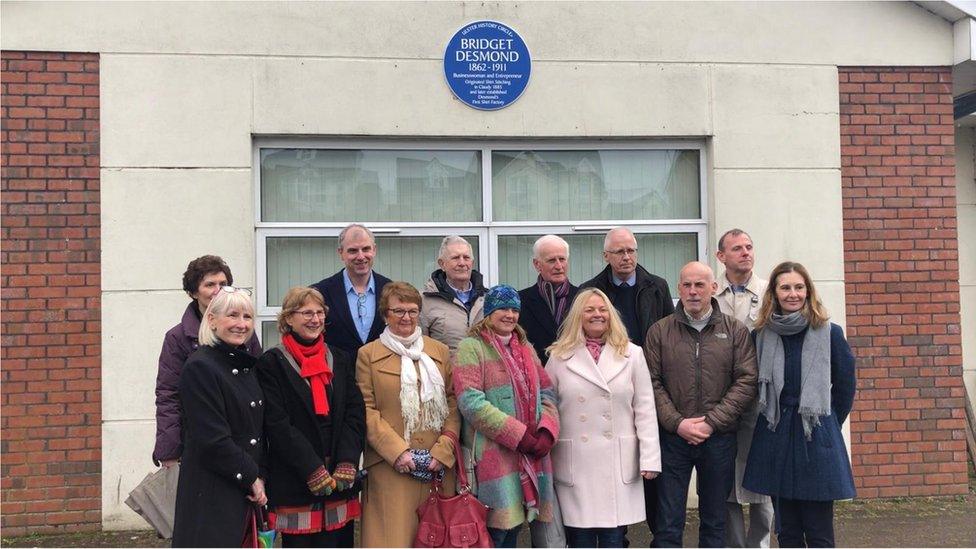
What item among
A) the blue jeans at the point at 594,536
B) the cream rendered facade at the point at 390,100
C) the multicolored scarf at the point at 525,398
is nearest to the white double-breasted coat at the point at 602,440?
the blue jeans at the point at 594,536

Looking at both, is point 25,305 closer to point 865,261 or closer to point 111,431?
point 111,431

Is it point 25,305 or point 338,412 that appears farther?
point 25,305

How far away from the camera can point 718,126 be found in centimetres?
705

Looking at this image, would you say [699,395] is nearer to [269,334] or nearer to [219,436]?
[219,436]

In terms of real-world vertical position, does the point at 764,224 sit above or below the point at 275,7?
below

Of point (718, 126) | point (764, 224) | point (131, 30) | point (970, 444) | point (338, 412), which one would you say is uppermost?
point (131, 30)

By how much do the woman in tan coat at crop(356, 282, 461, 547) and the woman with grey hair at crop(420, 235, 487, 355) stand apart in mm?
424

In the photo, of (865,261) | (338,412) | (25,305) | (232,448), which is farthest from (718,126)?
(25,305)

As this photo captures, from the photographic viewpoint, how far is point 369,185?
22.7ft

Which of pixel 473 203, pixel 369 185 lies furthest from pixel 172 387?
pixel 473 203

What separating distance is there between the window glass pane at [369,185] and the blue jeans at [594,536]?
9.55 feet

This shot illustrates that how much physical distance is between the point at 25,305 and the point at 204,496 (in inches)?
121

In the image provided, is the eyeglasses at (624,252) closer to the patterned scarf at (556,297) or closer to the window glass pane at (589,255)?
the patterned scarf at (556,297)

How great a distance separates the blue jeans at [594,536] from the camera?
475 cm
